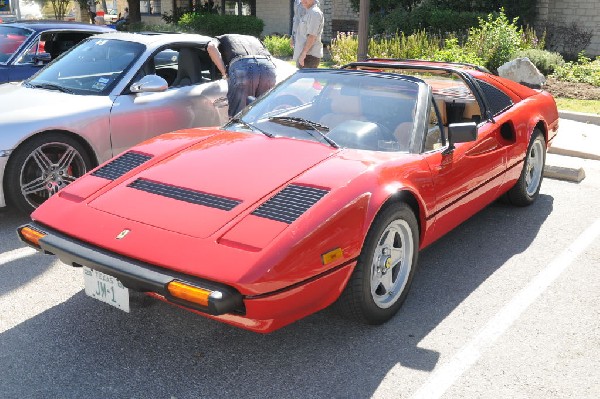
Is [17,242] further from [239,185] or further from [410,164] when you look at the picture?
[410,164]

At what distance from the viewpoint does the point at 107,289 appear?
306 cm

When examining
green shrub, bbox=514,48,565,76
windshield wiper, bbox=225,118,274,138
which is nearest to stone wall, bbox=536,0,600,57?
green shrub, bbox=514,48,565,76

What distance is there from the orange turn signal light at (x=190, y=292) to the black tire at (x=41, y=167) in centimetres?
271

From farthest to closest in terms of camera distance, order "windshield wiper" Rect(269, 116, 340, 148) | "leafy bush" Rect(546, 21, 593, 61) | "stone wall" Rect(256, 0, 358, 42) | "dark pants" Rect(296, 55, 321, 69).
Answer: "stone wall" Rect(256, 0, 358, 42) < "leafy bush" Rect(546, 21, 593, 61) < "dark pants" Rect(296, 55, 321, 69) < "windshield wiper" Rect(269, 116, 340, 148)

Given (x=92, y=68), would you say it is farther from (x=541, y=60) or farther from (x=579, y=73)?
(x=579, y=73)

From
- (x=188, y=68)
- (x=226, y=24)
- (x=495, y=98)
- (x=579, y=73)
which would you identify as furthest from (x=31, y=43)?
(x=226, y=24)

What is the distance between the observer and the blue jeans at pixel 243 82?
5980 mm

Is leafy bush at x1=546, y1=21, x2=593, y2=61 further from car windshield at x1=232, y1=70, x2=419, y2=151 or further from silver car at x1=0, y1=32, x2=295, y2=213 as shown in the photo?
car windshield at x1=232, y1=70, x2=419, y2=151

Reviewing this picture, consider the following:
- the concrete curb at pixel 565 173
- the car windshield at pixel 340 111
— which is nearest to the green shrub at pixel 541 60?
the concrete curb at pixel 565 173

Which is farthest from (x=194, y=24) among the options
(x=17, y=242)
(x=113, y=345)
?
(x=113, y=345)

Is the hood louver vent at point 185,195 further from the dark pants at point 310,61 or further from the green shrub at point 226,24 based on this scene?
the green shrub at point 226,24

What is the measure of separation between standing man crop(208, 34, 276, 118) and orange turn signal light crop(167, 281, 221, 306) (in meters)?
3.40

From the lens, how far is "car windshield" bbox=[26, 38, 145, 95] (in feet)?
18.5

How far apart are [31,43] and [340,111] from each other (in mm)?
4834
